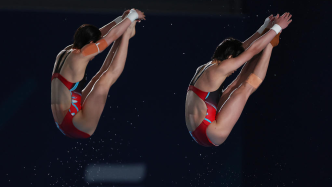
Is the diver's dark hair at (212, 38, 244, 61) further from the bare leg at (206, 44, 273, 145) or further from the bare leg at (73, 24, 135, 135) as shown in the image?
the bare leg at (73, 24, 135, 135)

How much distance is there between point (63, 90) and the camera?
3010 millimetres

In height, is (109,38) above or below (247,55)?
above

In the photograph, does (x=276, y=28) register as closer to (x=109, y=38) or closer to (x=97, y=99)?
(x=109, y=38)

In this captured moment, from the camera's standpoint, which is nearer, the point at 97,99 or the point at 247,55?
the point at 247,55

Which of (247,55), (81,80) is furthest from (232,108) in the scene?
(81,80)

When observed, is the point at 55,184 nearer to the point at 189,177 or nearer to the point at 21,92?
the point at 21,92

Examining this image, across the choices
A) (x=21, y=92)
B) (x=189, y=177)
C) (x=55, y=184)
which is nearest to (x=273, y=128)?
(x=189, y=177)

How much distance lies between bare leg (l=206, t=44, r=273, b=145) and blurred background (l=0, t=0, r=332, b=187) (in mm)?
637

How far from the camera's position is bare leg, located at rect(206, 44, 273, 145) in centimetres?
298

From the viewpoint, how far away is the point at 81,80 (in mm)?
3088

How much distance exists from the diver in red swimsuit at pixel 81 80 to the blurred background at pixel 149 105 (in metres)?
1.24

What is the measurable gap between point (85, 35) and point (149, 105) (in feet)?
5.44

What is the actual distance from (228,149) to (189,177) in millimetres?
608

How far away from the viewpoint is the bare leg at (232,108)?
2.98 metres
